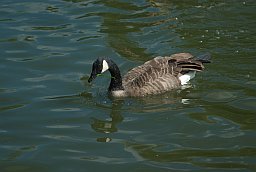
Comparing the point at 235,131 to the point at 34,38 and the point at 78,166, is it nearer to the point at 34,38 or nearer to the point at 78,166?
the point at 78,166

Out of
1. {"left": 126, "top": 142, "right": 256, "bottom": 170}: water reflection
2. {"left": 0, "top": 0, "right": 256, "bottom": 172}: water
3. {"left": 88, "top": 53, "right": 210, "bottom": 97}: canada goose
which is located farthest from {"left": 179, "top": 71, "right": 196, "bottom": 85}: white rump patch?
{"left": 126, "top": 142, "right": 256, "bottom": 170}: water reflection

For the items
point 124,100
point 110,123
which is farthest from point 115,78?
point 110,123

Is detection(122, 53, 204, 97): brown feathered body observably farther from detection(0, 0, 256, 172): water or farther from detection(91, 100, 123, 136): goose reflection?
detection(91, 100, 123, 136): goose reflection

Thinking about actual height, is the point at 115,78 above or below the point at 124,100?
above

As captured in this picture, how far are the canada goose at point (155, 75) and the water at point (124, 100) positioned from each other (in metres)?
0.23

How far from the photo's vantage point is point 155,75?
1088 cm

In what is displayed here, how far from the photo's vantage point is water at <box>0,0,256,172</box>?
810 cm

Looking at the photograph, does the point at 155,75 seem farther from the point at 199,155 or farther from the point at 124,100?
the point at 199,155

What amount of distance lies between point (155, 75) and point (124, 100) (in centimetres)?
82

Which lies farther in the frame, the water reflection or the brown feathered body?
the brown feathered body

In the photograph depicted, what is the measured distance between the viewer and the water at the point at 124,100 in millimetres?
8102

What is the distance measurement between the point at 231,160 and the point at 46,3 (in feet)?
33.2

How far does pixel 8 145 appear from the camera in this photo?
857 centimetres

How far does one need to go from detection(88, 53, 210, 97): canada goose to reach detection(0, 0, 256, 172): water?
226 mm
